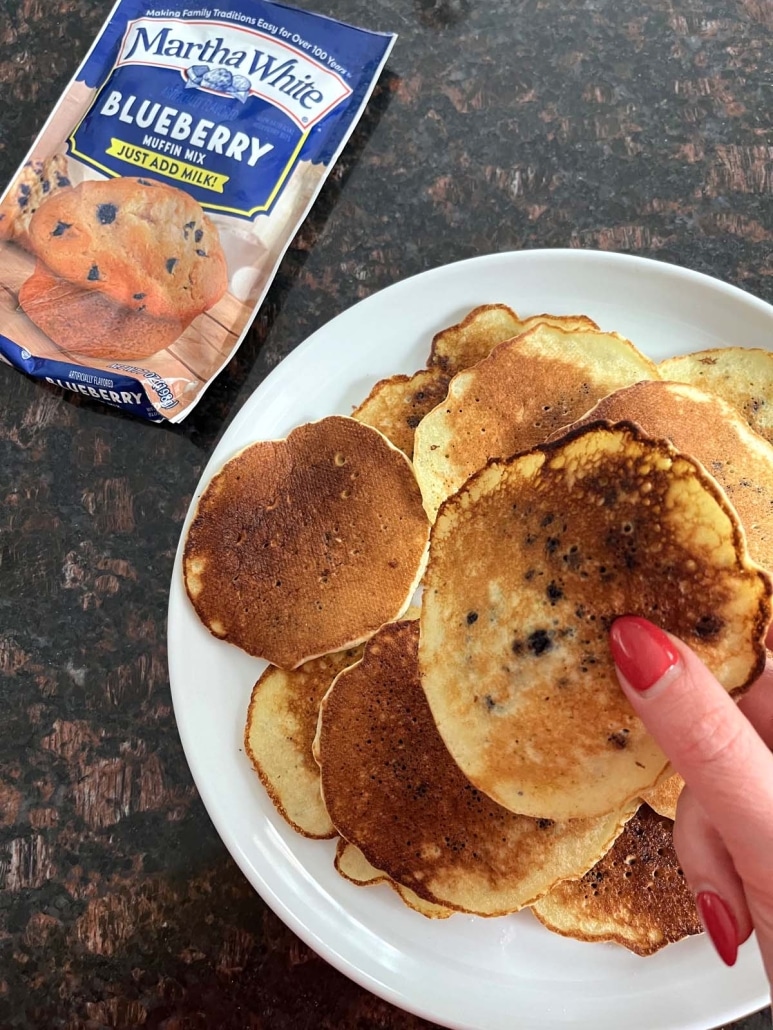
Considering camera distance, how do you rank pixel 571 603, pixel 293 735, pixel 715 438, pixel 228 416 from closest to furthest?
pixel 571 603
pixel 715 438
pixel 293 735
pixel 228 416

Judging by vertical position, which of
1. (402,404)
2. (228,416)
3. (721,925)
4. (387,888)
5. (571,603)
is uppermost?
(571,603)

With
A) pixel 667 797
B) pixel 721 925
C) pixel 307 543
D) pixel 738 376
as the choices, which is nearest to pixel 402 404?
pixel 307 543

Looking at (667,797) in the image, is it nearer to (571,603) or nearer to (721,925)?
(721,925)

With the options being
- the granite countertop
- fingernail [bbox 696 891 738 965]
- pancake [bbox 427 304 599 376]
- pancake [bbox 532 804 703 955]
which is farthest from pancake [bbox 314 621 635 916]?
pancake [bbox 427 304 599 376]

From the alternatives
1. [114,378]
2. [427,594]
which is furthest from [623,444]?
[114,378]

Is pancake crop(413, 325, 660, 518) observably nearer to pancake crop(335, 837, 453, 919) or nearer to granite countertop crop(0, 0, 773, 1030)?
Answer: granite countertop crop(0, 0, 773, 1030)

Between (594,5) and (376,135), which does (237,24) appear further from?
(594,5)
